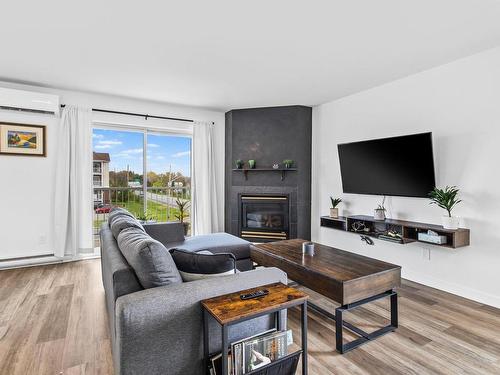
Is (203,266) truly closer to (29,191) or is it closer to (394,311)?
(394,311)

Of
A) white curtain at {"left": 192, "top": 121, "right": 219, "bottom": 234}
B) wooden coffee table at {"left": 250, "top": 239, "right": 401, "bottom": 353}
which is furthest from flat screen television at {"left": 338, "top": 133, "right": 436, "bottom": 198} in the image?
white curtain at {"left": 192, "top": 121, "right": 219, "bottom": 234}

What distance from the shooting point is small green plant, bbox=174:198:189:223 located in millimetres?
5030

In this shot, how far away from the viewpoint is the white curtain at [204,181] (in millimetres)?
5121

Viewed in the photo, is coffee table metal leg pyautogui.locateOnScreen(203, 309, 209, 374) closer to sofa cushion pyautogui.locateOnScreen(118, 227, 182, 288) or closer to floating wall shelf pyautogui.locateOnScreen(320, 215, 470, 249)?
sofa cushion pyautogui.locateOnScreen(118, 227, 182, 288)

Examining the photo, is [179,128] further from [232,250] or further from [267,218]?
[232,250]

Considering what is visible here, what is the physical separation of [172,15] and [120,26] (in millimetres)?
509

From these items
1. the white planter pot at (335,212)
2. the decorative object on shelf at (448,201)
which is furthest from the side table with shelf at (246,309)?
the white planter pot at (335,212)

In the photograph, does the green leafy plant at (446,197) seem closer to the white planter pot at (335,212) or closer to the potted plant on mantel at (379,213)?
the potted plant on mantel at (379,213)

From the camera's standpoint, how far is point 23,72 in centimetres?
355

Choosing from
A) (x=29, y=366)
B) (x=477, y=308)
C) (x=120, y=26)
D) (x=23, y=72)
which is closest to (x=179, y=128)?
(x=23, y=72)

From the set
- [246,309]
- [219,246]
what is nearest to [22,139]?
[219,246]

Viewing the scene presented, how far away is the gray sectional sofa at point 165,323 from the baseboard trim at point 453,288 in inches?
98.7

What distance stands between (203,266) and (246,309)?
42cm

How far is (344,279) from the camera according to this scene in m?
2.10
